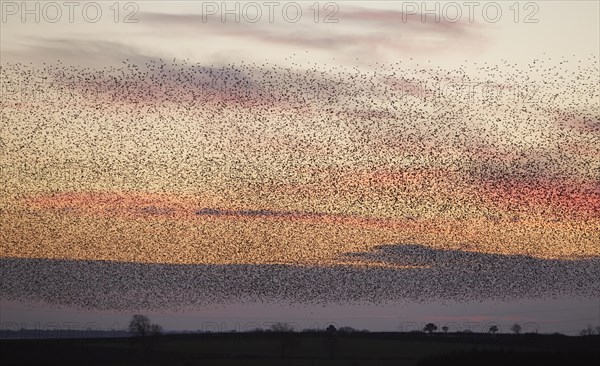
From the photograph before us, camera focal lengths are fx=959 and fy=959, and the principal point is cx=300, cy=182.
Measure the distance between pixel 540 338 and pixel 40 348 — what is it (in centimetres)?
8589

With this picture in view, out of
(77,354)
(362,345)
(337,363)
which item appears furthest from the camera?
(362,345)

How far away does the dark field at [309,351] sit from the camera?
108 metres

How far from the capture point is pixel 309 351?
493 ft

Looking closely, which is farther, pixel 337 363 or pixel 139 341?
pixel 139 341

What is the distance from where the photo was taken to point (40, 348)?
150m

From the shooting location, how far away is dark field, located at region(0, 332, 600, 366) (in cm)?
10750

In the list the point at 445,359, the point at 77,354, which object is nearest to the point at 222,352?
the point at 77,354

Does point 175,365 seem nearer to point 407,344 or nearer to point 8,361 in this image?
point 8,361

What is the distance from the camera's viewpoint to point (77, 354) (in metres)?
137

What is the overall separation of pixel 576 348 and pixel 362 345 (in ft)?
131

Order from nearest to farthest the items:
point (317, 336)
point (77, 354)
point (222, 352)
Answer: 1. point (77, 354)
2. point (222, 352)
3. point (317, 336)

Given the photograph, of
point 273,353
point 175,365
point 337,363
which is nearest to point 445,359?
point 337,363

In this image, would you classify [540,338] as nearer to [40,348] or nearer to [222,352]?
[222,352]

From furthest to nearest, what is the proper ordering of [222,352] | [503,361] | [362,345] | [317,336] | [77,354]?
[317,336] → [362,345] → [222,352] → [77,354] → [503,361]
